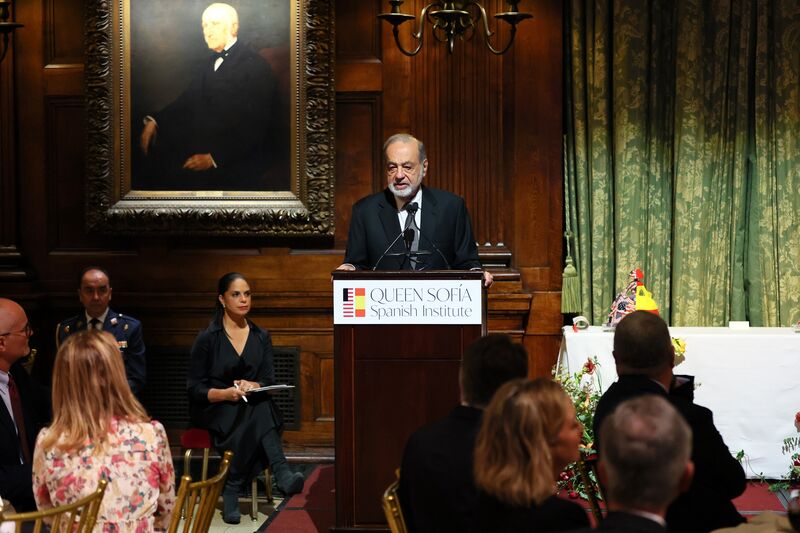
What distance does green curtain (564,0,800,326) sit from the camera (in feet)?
23.0

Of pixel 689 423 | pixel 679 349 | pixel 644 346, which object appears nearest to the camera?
pixel 689 423

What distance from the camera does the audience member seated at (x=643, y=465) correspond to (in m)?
2.38

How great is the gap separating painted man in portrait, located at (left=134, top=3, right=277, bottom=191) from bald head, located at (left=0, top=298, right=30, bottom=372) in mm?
2815

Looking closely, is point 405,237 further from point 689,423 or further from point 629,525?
point 629,525

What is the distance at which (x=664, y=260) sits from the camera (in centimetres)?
716

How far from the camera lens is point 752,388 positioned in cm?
652

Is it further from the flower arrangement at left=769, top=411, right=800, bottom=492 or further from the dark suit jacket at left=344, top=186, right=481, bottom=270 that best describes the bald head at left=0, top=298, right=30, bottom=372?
the flower arrangement at left=769, top=411, right=800, bottom=492

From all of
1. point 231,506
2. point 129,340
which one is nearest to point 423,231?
point 231,506

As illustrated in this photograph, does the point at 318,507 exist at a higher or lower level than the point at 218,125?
lower

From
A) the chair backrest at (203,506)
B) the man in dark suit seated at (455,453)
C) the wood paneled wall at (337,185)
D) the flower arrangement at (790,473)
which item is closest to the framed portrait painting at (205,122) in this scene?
the wood paneled wall at (337,185)

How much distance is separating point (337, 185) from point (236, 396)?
169 centimetres

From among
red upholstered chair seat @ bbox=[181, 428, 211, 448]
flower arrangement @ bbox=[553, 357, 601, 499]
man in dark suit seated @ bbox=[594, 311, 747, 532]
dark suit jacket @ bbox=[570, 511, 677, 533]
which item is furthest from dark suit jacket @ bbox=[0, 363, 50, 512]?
flower arrangement @ bbox=[553, 357, 601, 499]

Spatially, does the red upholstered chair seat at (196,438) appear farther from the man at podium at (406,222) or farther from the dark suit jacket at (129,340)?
the man at podium at (406,222)

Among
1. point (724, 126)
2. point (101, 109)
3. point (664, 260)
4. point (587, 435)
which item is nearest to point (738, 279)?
point (664, 260)
